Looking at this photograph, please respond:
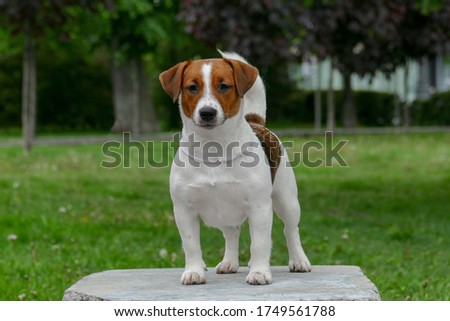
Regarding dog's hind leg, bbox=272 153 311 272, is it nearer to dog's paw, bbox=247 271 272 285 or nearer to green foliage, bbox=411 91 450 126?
Answer: dog's paw, bbox=247 271 272 285

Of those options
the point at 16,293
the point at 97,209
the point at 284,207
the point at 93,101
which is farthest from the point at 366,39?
the point at 93,101

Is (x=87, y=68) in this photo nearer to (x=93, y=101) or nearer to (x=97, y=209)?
(x=93, y=101)

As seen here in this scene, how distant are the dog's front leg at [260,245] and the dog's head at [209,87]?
539mm

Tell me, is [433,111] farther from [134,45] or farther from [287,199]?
[287,199]

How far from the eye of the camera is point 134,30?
27.0m

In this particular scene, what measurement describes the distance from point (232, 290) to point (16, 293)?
2.69m

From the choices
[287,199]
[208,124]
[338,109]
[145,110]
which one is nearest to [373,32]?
[287,199]

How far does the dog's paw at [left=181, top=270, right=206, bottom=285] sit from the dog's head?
887 millimetres

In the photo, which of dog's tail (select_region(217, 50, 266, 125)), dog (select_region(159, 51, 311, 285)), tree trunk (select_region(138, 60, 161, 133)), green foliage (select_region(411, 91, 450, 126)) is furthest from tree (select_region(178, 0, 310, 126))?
green foliage (select_region(411, 91, 450, 126))

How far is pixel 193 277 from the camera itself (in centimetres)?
431

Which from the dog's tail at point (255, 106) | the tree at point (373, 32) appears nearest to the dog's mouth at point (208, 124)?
the dog's tail at point (255, 106)

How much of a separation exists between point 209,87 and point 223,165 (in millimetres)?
417

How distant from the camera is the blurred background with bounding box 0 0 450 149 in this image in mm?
11703

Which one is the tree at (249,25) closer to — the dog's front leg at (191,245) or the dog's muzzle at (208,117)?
the dog's front leg at (191,245)
